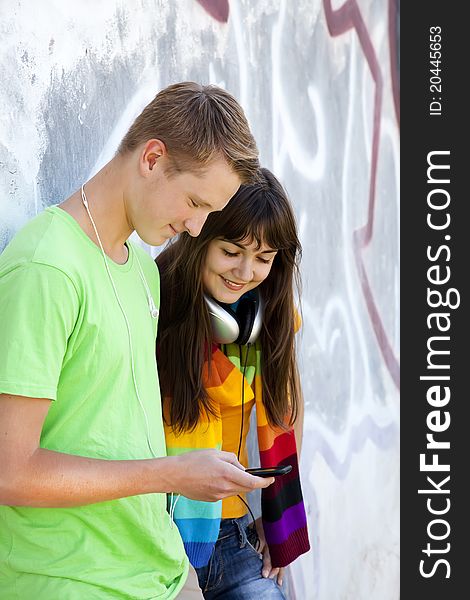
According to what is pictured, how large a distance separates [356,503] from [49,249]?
3.33 meters

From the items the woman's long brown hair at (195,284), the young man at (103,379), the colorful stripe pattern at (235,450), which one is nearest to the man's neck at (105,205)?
the young man at (103,379)

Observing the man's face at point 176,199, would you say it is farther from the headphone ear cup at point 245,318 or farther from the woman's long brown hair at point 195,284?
the headphone ear cup at point 245,318

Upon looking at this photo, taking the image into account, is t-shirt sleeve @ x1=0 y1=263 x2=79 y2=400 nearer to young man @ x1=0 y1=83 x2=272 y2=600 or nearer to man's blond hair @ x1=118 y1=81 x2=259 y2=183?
young man @ x1=0 y1=83 x2=272 y2=600

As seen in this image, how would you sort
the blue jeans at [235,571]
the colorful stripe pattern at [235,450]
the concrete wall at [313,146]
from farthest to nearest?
the blue jeans at [235,571] < the colorful stripe pattern at [235,450] < the concrete wall at [313,146]

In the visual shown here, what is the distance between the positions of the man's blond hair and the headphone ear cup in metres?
0.66

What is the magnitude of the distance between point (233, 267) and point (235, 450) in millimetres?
520

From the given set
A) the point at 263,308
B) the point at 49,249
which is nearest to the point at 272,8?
the point at 263,308

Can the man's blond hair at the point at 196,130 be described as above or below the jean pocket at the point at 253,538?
above

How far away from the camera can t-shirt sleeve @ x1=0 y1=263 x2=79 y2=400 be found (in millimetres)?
1603

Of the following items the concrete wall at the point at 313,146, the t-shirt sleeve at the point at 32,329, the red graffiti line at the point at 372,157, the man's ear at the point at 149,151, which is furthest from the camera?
the red graffiti line at the point at 372,157

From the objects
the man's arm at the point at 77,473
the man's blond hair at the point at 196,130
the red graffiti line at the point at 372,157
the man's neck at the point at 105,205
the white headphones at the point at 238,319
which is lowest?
the man's arm at the point at 77,473

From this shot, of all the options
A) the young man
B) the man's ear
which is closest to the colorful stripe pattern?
the young man

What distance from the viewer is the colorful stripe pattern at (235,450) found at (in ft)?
8.23

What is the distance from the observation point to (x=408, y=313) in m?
5.40
